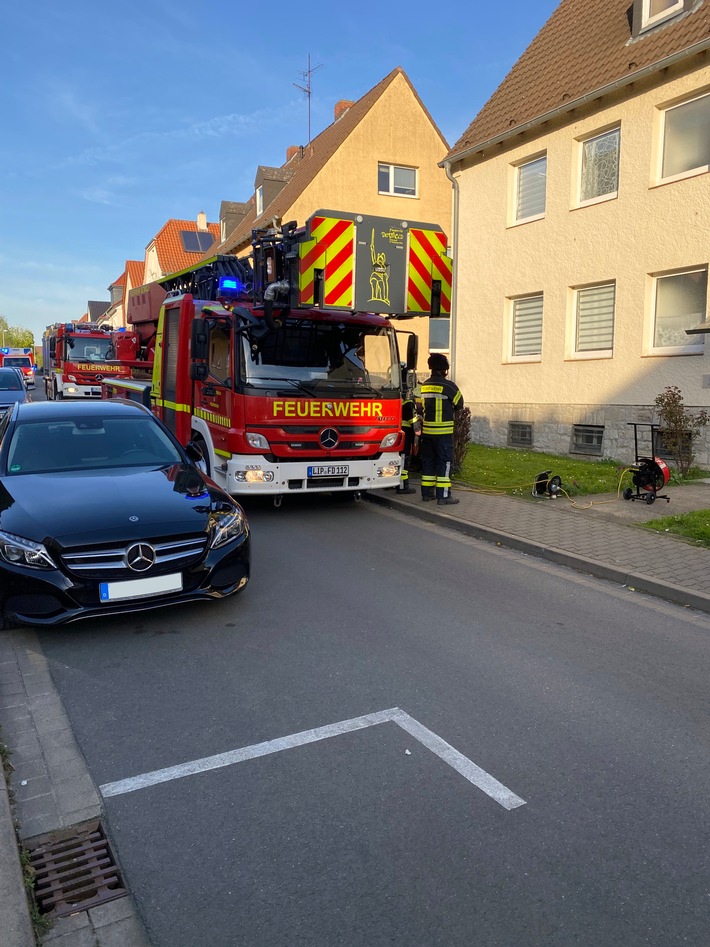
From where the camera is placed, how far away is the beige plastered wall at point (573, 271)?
42.4ft

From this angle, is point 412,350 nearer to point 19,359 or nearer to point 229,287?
point 229,287

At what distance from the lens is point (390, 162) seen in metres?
27.8

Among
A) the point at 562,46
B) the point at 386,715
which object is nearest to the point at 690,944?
the point at 386,715

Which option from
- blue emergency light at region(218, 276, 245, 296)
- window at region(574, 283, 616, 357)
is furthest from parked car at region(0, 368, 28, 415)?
window at region(574, 283, 616, 357)

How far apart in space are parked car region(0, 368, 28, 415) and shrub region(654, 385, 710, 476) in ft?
55.3

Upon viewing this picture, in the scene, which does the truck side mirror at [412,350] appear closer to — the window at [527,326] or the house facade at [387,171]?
the window at [527,326]

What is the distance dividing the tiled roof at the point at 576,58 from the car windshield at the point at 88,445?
11395mm

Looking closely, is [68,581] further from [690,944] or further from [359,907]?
[690,944]

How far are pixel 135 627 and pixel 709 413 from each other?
1049 cm

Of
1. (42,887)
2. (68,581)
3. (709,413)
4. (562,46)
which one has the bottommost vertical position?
(42,887)

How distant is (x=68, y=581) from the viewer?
15.1 feet

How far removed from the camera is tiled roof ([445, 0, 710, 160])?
517 inches

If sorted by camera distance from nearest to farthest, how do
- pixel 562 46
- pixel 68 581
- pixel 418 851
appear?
pixel 418 851
pixel 68 581
pixel 562 46

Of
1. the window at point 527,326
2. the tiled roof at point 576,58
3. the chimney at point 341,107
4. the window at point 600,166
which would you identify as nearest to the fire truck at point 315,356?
the window at point 600,166
